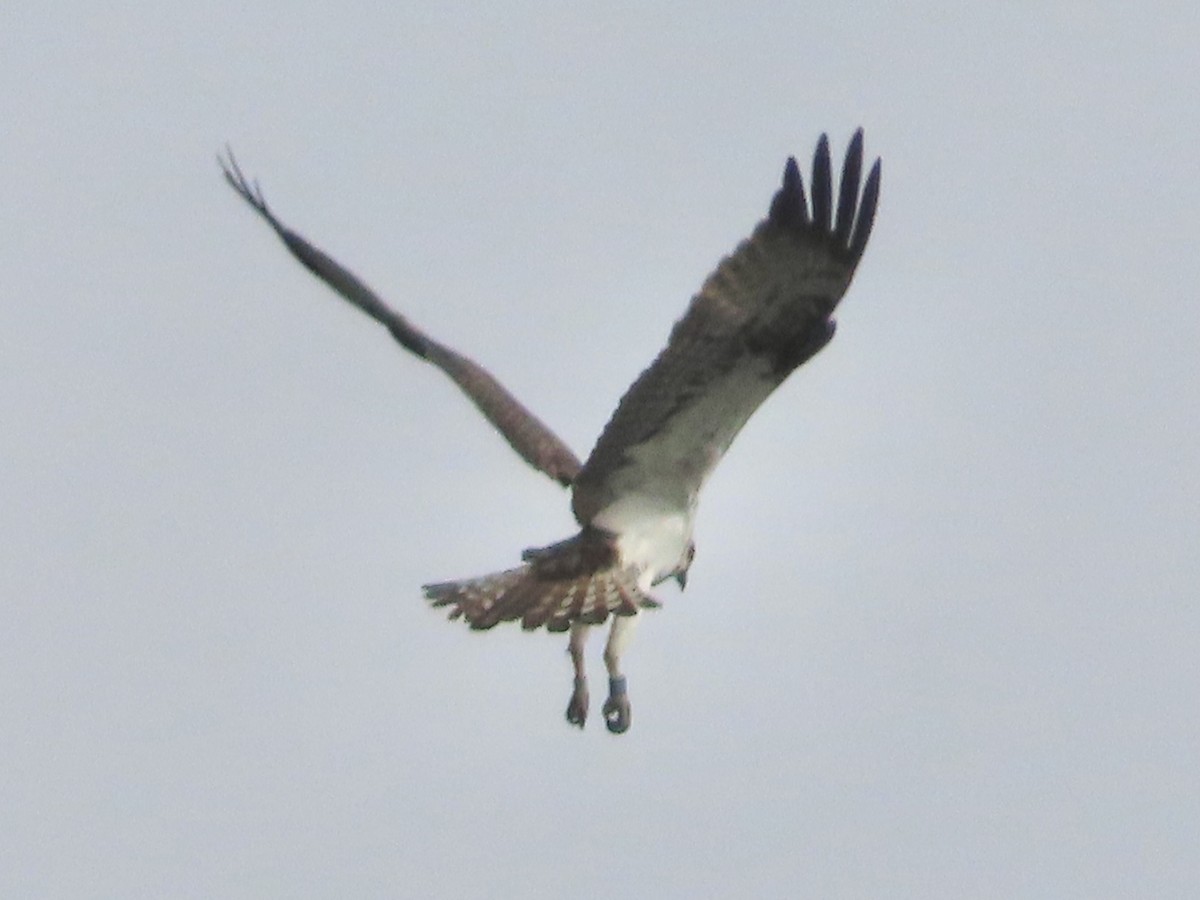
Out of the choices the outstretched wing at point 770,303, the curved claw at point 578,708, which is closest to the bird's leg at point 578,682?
the curved claw at point 578,708

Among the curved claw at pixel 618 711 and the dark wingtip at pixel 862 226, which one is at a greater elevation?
the dark wingtip at pixel 862 226

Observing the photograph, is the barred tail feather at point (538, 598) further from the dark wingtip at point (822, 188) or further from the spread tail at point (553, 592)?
the dark wingtip at point (822, 188)

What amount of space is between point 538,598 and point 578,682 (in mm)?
1044

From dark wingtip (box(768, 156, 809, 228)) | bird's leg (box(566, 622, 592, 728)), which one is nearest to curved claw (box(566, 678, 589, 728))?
bird's leg (box(566, 622, 592, 728))

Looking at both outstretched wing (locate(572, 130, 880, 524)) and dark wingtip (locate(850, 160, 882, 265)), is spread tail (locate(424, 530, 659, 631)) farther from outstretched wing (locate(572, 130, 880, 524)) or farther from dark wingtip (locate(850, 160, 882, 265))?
dark wingtip (locate(850, 160, 882, 265))

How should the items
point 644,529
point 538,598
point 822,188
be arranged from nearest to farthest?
point 822,188
point 538,598
point 644,529

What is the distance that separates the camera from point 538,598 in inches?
667

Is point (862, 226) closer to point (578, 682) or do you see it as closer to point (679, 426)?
point (679, 426)

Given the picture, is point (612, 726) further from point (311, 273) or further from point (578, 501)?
point (311, 273)

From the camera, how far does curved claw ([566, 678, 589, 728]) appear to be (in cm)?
1781

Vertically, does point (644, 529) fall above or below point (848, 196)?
below

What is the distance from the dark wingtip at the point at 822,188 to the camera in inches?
651

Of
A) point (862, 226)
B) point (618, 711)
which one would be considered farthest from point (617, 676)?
point (862, 226)

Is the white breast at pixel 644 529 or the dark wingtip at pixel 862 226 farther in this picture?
the white breast at pixel 644 529
